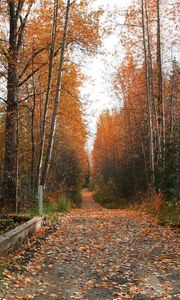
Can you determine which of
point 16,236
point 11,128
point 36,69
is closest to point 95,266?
point 16,236

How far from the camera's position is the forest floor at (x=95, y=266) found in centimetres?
536

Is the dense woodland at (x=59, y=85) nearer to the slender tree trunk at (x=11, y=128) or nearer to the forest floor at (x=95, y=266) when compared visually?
the slender tree trunk at (x=11, y=128)

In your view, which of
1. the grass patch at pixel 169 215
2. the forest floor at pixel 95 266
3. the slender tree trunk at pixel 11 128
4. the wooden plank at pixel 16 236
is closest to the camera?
the forest floor at pixel 95 266

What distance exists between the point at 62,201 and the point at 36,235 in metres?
8.50

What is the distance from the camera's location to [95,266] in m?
6.86

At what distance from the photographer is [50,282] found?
589 cm

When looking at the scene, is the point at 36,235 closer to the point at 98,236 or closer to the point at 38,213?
the point at 98,236

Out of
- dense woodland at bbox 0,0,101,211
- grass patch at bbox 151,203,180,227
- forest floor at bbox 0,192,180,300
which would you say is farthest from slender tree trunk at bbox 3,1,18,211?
grass patch at bbox 151,203,180,227

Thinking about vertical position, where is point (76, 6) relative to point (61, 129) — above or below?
above

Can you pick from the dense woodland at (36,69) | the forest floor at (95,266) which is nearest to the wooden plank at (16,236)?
the forest floor at (95,266)

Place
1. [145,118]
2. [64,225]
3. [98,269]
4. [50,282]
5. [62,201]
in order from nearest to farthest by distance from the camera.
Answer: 1. [50,282]
2. [98,269]
3. [64,225]
4. [62,201]
5. [145,118]

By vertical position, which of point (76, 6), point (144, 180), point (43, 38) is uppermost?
point (76, 6)

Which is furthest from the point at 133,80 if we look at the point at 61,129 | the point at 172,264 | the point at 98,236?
the point at 172,264

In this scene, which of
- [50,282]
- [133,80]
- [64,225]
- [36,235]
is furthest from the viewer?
[133,80]
